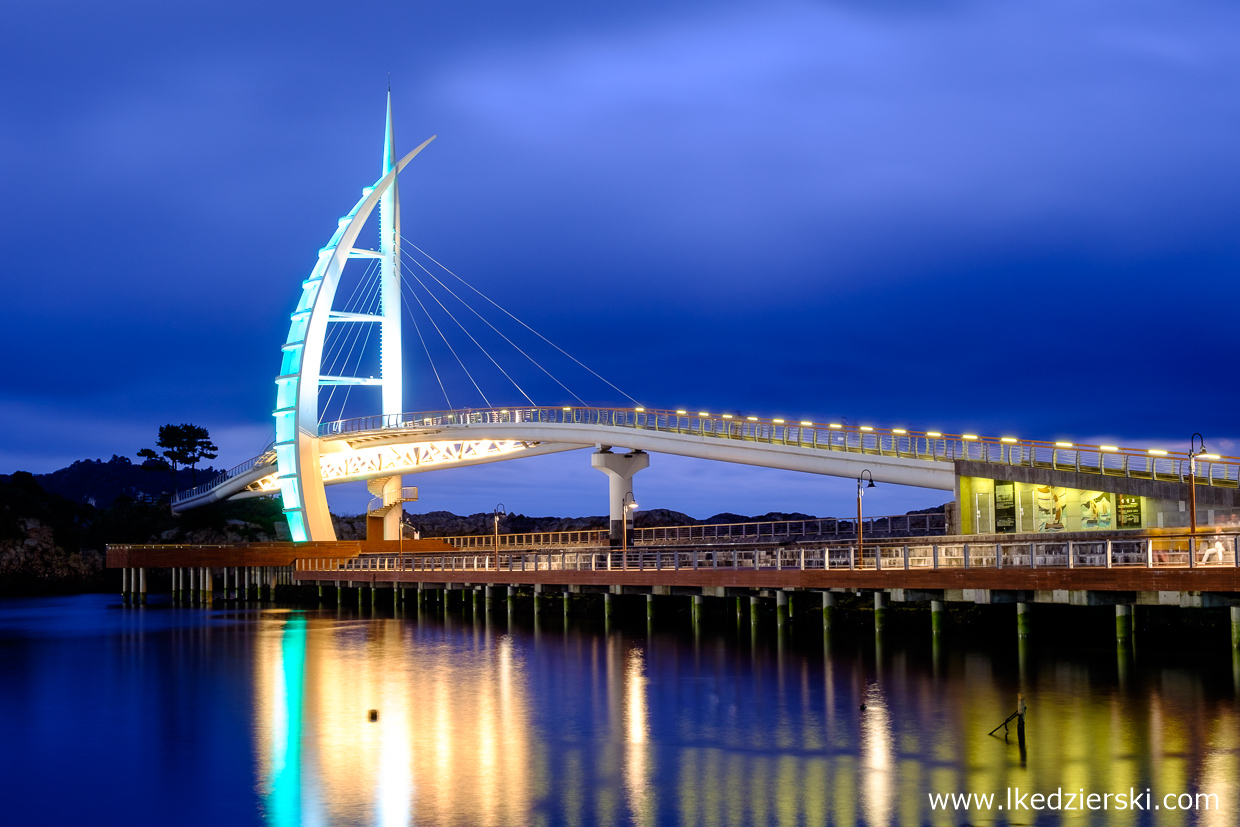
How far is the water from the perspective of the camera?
677 inches

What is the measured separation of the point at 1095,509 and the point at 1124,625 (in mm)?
9047

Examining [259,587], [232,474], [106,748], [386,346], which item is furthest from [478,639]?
[232,474]

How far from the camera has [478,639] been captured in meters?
42.2

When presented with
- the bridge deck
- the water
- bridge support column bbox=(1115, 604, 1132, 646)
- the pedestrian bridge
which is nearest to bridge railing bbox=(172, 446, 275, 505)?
the pedestrian bridge

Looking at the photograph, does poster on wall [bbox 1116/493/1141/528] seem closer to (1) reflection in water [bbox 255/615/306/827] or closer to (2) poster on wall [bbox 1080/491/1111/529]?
(2) poster on wall [bbox 1080/491/1111/529]

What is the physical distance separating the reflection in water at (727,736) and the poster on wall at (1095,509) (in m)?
7.12

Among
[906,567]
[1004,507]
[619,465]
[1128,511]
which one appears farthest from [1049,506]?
[619,465]

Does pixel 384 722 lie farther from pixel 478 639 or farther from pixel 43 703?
pixel 478 639

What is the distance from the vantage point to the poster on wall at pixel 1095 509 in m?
37.2

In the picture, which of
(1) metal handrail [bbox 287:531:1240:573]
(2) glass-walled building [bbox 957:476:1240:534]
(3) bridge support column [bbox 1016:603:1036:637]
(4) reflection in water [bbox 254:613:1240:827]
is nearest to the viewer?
(4) reflection in water [bbox 254:613:1240:827]

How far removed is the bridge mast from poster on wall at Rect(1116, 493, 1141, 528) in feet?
172

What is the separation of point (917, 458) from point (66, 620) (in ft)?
137

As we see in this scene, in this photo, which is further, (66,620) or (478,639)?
(66,620)

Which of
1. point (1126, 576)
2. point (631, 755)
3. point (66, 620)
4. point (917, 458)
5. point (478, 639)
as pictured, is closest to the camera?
point (631, 755)
